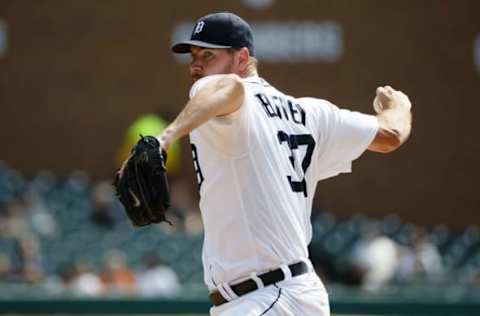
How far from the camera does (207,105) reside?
4.01 m

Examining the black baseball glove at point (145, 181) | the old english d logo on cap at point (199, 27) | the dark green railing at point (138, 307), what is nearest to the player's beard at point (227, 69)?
the old english d logo on cap at point (199, 27)

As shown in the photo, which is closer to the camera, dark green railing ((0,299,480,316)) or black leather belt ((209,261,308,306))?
black leather belt ((209,261,308,306))

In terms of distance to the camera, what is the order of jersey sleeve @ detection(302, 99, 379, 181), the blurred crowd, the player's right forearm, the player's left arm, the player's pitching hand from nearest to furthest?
the player's left arm
jersey sleeve @ detection(302, 99, 379, 181)
the player's right forearm
the player's pitching hand
the blurred crowd

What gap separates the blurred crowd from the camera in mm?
11062

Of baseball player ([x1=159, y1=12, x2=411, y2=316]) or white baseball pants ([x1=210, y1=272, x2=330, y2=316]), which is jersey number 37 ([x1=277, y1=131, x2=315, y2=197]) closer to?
baseball player ([x1=159, y1=12, x2=411, y2=316])

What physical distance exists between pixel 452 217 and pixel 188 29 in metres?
4.11

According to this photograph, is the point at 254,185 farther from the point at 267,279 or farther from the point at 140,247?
the point at 140,247

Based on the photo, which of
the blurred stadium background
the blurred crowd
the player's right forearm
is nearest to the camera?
the player's right forearm

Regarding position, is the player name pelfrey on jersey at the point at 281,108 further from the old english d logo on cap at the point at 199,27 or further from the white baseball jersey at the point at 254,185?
the old english d logo on cap at the point at 199,27

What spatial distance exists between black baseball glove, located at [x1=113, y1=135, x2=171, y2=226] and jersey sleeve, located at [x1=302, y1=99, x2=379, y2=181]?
892mm

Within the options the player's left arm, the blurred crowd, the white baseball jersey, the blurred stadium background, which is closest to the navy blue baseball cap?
the white baseball jersey

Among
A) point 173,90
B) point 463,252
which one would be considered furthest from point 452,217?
point 173,90

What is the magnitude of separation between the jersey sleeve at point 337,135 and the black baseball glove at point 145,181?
2.93 ft

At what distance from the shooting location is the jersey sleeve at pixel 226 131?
167 inches
